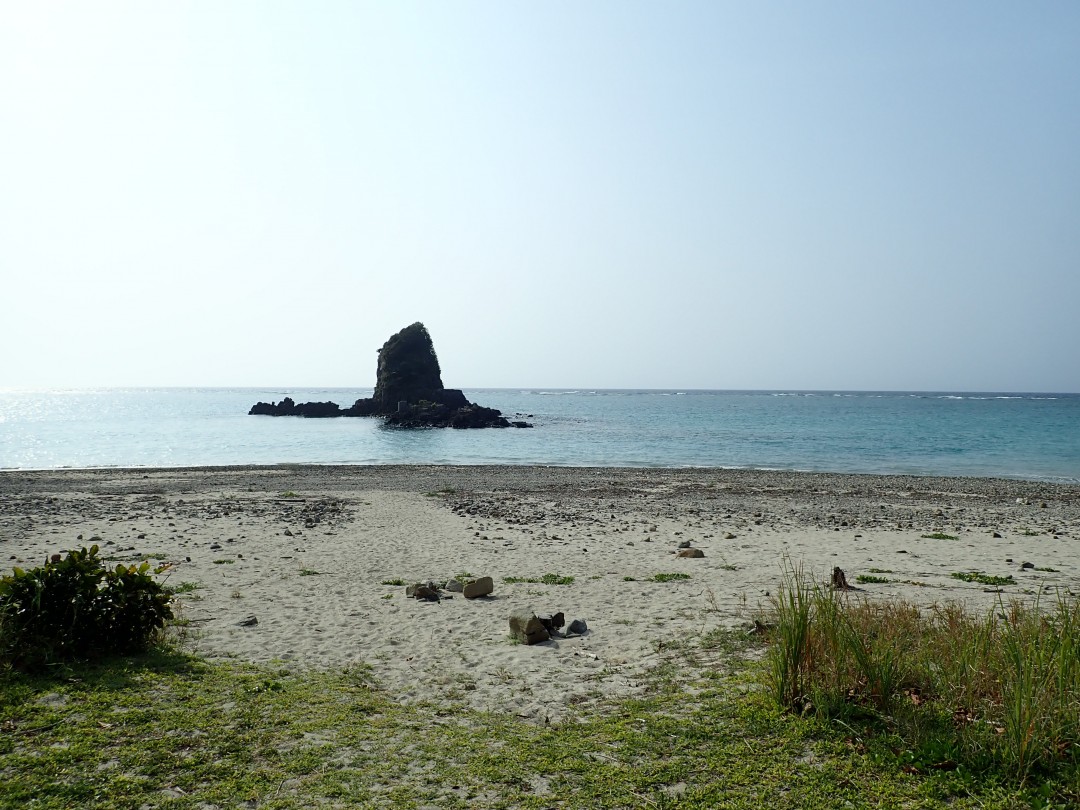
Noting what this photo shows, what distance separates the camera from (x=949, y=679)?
20.0 ft

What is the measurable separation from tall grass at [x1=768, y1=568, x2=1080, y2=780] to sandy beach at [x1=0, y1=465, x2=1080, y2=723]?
204 cm

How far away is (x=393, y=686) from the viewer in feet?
24.9

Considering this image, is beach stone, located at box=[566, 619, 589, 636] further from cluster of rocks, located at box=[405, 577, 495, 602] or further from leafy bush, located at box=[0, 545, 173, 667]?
leafy bush, located at box=[0, 545, 173, 667]

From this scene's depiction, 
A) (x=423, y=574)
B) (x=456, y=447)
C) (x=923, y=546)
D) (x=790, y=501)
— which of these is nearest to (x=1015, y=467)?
(x=790, y=501)

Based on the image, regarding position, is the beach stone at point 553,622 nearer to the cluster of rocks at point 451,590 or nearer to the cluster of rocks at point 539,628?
the cluster of rocks at point 539,628

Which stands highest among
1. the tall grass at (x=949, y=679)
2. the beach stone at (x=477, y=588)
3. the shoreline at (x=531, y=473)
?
the tall grass at (x=949, y=679)

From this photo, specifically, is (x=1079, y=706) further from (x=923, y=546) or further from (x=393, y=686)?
(x=923, y=546)

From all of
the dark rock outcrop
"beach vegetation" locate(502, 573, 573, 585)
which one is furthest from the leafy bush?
the dark rock outcrop

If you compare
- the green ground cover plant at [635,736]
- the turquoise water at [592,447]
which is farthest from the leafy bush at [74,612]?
the turquoise water at [592,447]

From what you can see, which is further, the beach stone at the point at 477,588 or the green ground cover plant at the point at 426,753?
the beach stone at the point at 477,588

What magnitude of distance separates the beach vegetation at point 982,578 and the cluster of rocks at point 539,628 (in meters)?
8.56

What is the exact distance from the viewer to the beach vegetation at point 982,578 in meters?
12.8

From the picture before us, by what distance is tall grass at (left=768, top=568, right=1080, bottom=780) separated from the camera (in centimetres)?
513

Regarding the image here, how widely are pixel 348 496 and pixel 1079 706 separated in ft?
84.1
